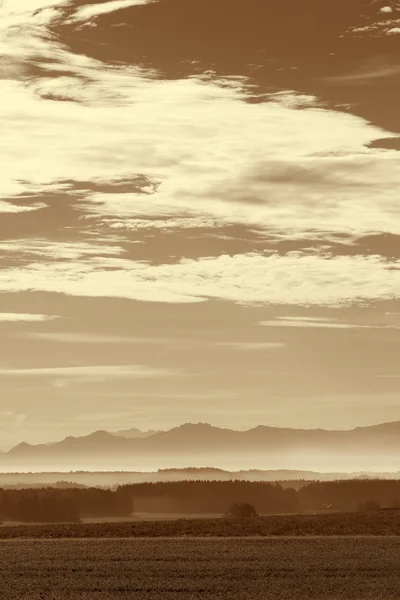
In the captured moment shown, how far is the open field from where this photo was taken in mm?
77875

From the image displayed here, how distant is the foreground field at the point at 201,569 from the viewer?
155 feet

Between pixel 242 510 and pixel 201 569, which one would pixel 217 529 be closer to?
pixel 201 569

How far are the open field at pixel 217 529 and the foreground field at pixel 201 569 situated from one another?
259 inches

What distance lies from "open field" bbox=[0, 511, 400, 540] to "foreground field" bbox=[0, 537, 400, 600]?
6589 millimetres

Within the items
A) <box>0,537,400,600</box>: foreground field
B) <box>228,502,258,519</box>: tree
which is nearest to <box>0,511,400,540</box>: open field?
<box>0,537,400,600</box>: foreground field

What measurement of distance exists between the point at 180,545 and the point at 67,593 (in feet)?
69.7

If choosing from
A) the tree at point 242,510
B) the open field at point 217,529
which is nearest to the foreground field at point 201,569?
the open field at point 217,529

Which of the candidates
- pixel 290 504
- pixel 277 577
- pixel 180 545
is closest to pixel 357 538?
pixel 180 545

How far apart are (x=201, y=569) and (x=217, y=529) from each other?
85.7ft

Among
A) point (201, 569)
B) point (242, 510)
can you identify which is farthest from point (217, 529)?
point (242, 510)

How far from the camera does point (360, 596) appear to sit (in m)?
46.4

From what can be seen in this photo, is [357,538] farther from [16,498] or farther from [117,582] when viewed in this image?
[16,498]

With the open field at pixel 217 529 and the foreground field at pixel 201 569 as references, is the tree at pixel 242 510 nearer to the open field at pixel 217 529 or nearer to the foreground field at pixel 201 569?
the open field at pixel 217 529

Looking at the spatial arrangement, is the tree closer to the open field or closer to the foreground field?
the open field
